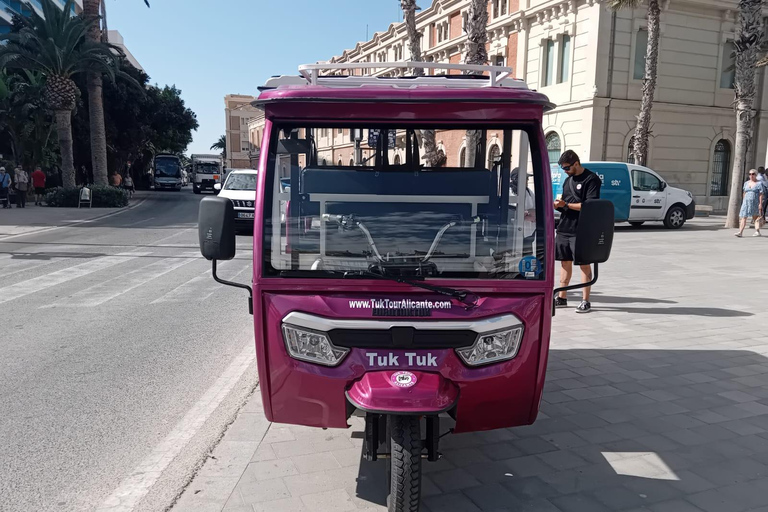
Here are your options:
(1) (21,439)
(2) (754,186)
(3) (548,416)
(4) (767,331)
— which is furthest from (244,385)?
(2) (754,186)

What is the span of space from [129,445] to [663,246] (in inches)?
556

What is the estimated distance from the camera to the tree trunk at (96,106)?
26.5 metres

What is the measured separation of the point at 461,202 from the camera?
3.30 meters

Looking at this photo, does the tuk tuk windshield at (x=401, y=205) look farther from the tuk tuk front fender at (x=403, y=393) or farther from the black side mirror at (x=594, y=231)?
the tuk tuk front fender at (x=403, y=393)

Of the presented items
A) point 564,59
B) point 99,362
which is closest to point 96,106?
point 564,59

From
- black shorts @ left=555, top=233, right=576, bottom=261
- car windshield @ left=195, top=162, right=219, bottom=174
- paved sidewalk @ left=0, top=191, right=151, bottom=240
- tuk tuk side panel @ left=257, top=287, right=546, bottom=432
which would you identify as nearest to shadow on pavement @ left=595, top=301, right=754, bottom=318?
black shorts @ left=555, top=233, right=576, bottom=261

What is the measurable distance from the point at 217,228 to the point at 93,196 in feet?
85.0

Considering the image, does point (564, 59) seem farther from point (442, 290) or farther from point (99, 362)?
point (442, 290)

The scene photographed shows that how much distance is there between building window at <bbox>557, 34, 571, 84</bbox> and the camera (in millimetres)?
27219

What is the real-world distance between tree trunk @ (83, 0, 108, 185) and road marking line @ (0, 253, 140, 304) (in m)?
17.3

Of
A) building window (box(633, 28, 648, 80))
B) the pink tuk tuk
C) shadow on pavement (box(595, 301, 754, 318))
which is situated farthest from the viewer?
building window (box(633, 28, 648, 80))

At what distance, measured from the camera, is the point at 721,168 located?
95.4 feet

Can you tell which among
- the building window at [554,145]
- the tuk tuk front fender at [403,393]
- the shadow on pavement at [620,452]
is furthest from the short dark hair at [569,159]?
the building window at [554,145]

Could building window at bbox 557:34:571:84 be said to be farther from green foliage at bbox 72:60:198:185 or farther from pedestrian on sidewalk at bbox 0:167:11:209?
pedestrian on sidewalk at bbox 0:167:11:209
